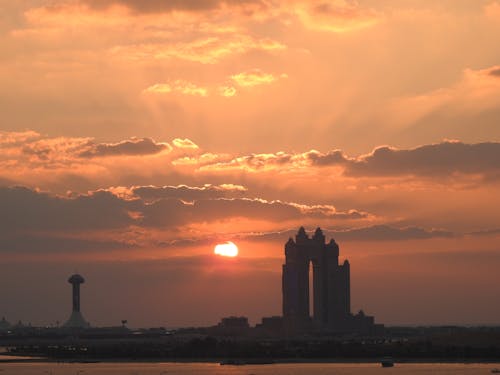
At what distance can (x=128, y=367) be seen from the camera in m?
200

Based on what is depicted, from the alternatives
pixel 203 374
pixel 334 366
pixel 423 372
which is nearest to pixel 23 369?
pixel 203 374

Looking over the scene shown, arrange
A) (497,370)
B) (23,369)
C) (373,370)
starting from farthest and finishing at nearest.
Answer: (23,369), (373,370), (497,370)

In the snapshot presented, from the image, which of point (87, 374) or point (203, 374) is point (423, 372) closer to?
point (203, 374)

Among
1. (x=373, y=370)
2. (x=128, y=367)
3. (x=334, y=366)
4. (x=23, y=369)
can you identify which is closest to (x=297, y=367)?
(x=334, y=366)

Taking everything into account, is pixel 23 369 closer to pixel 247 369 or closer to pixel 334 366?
pixel 247 369

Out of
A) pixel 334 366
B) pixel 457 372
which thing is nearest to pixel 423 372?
pixel 457 372

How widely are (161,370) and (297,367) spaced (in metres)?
24.9

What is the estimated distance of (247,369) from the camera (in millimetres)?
186250

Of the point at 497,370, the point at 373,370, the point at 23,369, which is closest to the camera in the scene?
the point at 497,370

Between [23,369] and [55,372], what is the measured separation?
10.2 meters

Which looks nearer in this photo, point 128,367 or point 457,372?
point 457,372

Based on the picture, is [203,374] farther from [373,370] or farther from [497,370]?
[497,370]

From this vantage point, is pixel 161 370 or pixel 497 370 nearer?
pixel 497 370

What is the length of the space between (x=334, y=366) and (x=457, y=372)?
1310 inches
